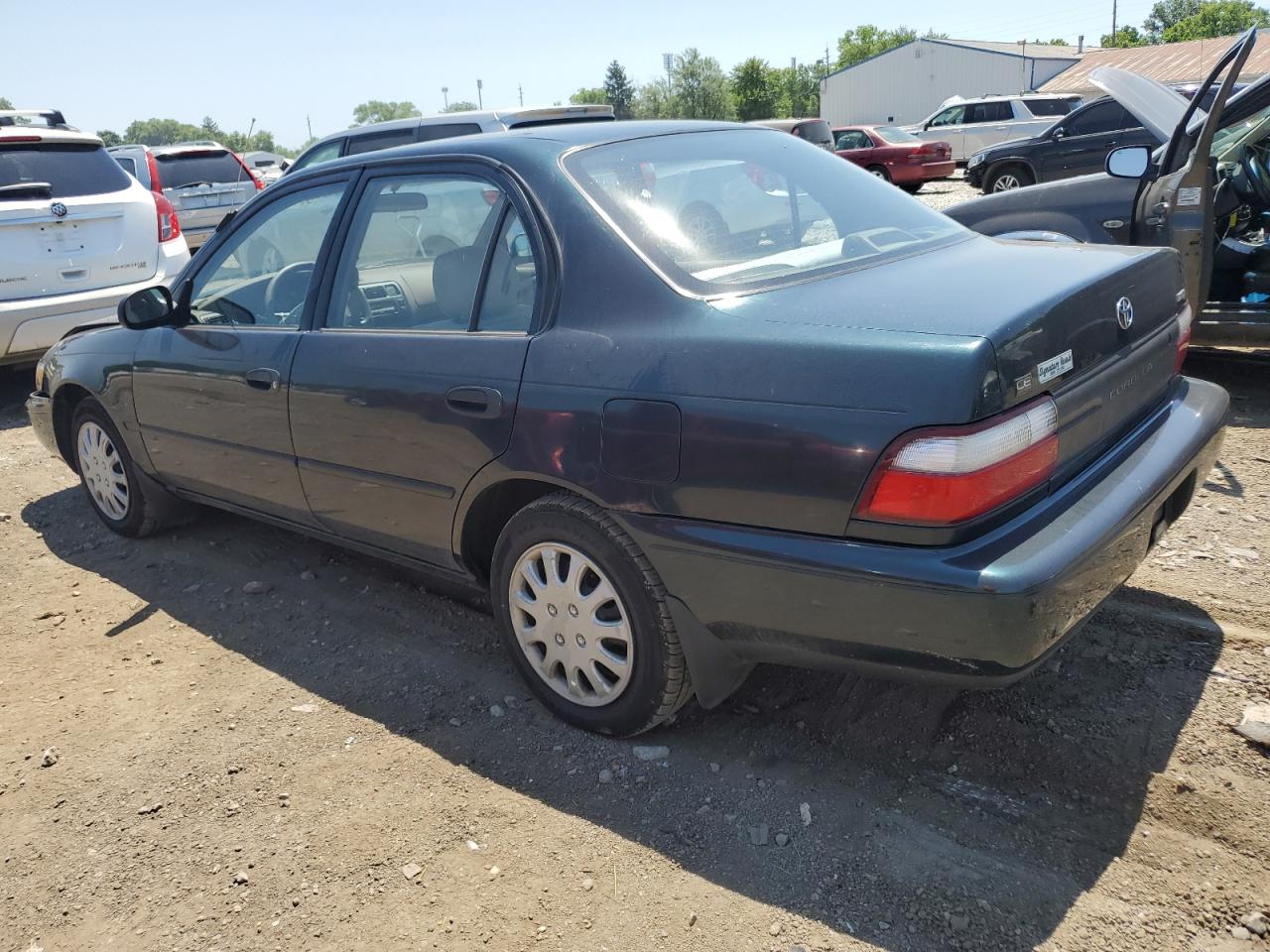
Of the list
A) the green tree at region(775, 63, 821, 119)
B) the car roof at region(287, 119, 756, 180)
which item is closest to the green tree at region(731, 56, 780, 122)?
the green tree at region(775, 63, 821, 119)

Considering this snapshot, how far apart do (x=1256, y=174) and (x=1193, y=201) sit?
1.48 metres

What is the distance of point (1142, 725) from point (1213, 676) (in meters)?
0.38

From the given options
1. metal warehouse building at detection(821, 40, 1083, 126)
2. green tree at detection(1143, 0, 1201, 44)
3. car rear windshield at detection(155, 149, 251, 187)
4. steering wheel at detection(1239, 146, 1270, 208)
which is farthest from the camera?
green tree at detection(1143, 0, 1201, 44)

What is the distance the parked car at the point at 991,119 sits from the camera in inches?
983

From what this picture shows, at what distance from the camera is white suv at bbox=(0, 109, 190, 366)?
6.80 metres

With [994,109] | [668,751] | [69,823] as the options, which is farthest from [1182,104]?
[994,109]

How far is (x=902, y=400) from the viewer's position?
2160 millimetres

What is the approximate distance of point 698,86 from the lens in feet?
235

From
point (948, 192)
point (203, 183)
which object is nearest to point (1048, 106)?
point (948, 192)

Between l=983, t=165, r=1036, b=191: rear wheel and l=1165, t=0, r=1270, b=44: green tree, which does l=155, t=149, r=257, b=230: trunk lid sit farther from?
l=1165, t=0, r=1270, b=44: green tree

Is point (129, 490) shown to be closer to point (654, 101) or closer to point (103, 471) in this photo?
point (103, 471)

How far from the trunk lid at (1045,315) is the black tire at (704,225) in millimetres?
322

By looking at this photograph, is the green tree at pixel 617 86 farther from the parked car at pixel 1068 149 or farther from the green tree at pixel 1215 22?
the parked car at pixel 1068 149

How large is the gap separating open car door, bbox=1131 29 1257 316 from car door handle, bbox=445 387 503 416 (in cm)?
358
